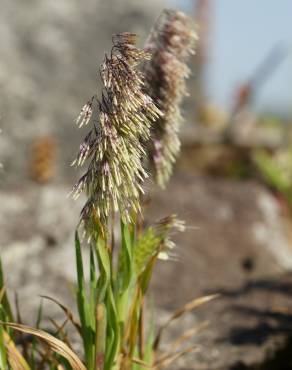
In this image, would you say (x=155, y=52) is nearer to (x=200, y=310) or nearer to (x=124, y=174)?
(x=124, y=174)

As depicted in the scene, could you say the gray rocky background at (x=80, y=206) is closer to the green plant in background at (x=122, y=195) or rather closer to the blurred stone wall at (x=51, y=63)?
the blurred stone wall at (x=51, y=63)

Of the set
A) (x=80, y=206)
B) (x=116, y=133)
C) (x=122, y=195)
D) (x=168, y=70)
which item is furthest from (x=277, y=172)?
(x=116, y=133)

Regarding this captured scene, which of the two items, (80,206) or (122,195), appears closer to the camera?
(122,195)

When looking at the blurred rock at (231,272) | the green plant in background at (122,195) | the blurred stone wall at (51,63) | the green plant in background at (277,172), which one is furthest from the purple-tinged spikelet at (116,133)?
the green plant in background at (277,172)

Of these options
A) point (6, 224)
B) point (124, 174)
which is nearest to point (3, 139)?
point (6, 224)

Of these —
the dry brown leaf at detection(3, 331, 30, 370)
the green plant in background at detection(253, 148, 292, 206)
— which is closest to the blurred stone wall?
the green plant in background at detection(253, 148, 292, 206)

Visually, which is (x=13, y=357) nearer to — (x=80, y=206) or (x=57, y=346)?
(x=57, y=346)

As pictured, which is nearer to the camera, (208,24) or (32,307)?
(32,307)

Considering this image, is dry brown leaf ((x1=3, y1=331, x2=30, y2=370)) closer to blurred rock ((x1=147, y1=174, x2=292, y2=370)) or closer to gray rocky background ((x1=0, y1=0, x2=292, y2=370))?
gray rocky background ((x1=0, y1=0, x2=292, y2=370))
